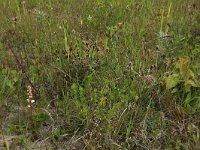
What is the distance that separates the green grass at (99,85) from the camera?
2.22m

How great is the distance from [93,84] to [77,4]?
170 centimetres

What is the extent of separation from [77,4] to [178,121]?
222 centimetres

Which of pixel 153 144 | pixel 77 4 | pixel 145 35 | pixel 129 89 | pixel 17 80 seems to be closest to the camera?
pixel 153 144

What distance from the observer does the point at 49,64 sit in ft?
9.37

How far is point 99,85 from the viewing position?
2557 mm

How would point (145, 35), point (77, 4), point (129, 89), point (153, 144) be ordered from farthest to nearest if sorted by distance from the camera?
point (77, 4) → point (145, 35) → point (129, 89) → point (153, 144)

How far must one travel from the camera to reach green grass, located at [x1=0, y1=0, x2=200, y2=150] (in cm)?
222

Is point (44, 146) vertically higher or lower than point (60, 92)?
lower

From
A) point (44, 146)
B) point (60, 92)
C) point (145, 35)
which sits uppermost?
point (145, 35)

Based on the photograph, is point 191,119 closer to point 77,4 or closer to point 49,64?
point 49,64

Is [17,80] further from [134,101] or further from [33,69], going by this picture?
[134,101]

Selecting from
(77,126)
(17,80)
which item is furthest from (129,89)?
(17,80)

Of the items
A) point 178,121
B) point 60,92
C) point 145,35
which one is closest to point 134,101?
point 178,121

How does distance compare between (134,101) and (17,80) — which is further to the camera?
(17,80)
